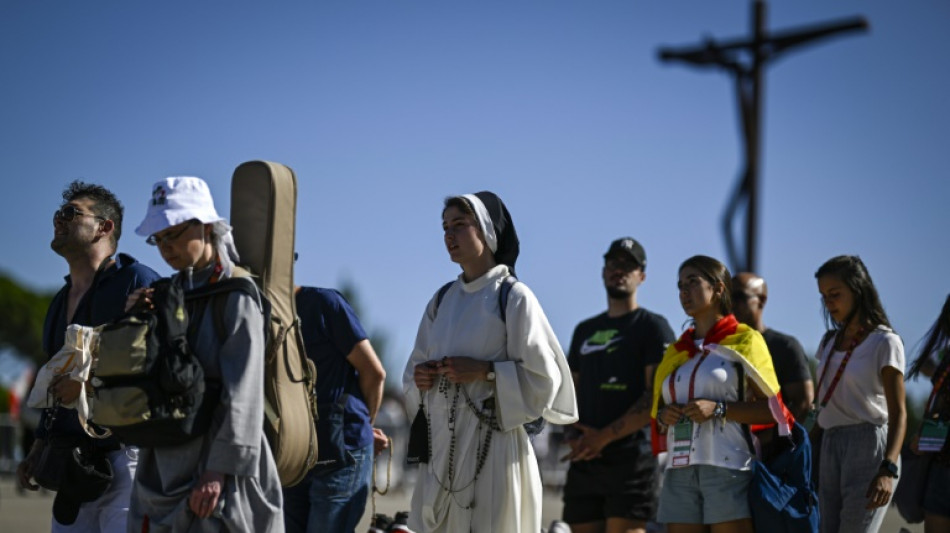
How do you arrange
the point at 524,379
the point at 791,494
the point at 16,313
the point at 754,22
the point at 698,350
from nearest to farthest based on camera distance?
1. the point at 524,379
2. the point at 791,494
3. the point at 698,350
4. the point at 754,22
5. the point at 16,313

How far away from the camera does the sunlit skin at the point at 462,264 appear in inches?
225

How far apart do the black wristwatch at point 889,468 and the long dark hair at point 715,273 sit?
123 cm

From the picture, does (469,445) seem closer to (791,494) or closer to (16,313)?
(791,494)

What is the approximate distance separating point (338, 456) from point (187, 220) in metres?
2.03

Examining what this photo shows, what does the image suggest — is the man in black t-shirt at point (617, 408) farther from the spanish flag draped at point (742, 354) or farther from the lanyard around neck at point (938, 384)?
the lanyard around neck at point (938, 384)

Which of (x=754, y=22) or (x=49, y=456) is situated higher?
(x=754, y=22)

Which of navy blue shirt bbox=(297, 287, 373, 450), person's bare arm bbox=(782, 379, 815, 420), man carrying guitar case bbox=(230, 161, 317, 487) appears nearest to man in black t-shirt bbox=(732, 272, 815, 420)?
person's bare arm bbox=(782, 379, 815, 420)

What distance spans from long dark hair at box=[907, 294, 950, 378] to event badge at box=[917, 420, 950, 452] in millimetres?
440

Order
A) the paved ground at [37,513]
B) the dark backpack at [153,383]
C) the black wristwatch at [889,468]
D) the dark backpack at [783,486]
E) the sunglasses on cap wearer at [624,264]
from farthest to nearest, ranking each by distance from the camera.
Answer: the paved ground at [37,513]
the sunglasses on cap wearer at [624,264]
the black wristwatch at [889,468]
the dark backpack at [783,486]
the dark backpack at [153,383]

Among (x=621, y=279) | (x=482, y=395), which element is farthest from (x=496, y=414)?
(x=621, y=279)

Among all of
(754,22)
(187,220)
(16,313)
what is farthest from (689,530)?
(16,313)

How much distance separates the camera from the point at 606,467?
26.2 ft

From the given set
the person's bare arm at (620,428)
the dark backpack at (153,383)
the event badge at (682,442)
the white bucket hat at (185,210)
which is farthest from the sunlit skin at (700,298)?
the dark backpack at (153,383)

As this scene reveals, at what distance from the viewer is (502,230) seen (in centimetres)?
613
